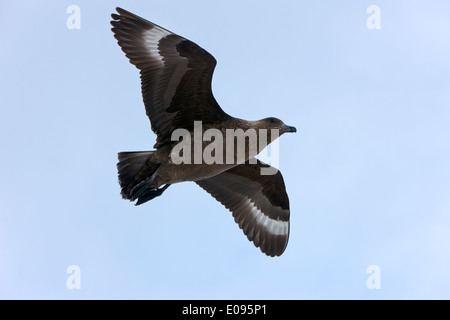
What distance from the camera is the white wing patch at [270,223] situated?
363 inches

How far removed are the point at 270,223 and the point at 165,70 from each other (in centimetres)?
248

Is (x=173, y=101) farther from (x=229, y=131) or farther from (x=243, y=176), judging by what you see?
(x=243, y=176)

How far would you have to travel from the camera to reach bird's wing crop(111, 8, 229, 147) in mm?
7988

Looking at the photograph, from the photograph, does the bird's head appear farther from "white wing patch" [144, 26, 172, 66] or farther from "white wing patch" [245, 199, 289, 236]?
"white wing patch" [245, 199, 289, 236]

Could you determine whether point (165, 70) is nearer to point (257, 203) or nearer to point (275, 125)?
point (275, 125)

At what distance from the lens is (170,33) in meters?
8.03

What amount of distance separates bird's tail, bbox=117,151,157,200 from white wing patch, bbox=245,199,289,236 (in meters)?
1.67

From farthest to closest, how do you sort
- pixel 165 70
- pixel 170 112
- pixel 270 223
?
pixel 270 223
pixel 170 112
pixel 165 70

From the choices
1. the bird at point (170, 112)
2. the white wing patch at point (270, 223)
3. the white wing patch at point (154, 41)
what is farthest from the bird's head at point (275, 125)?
the white wing patch at point (270, 223)

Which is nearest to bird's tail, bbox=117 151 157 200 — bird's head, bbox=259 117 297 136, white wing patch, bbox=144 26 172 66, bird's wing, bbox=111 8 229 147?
bird's wing, bbox=111 8 229 147

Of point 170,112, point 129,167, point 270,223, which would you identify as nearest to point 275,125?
point 170,112

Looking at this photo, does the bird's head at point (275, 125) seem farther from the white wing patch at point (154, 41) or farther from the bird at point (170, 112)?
the white wing patch at point (154, 41)

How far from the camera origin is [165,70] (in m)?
8.05

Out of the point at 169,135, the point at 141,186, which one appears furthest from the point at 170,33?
the point at 141,186
